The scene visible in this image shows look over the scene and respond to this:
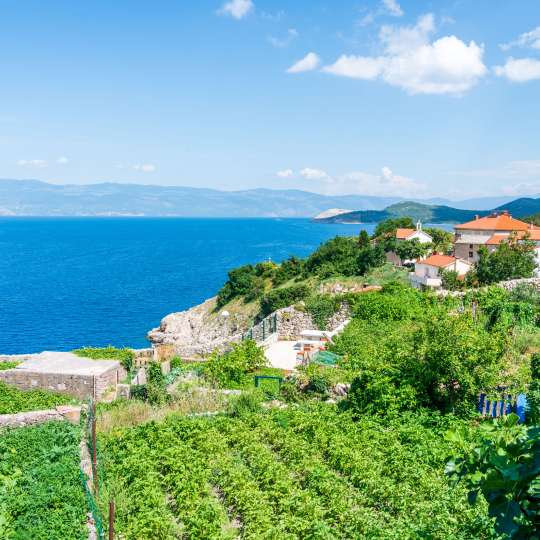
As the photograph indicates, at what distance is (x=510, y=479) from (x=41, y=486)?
11.2 meters

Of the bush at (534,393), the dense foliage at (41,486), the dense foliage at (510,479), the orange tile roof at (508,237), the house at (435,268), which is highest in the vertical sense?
the orange tile roof at (508,237)

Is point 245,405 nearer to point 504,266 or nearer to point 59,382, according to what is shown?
point 59,382

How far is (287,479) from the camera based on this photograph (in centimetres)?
1122

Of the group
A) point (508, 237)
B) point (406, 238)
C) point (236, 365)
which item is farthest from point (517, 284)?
point (406, 238)

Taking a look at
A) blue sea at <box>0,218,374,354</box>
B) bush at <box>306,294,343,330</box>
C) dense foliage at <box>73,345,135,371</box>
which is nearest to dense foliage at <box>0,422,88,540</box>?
dense foliage at <box>73,345,135,371</box>

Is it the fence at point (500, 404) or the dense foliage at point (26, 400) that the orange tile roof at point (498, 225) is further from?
the dense foliage at point (26, 400)

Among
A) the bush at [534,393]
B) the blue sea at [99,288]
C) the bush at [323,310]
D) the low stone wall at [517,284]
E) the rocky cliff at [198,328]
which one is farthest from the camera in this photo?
the blue sea at [99,288]

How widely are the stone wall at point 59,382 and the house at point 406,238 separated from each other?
132 ft

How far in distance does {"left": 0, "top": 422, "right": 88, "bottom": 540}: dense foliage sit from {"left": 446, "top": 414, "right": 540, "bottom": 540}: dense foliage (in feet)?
28.0

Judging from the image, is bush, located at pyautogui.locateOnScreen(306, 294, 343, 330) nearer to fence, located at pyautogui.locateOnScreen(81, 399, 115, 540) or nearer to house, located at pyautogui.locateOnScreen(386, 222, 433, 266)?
fence, located at pyautogui.locateOnScreen(81, 399, 115, 540)

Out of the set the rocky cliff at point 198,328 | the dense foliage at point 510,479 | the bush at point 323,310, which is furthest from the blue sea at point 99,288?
the dense foliage at point 510,479

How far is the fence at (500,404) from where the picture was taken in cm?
1422

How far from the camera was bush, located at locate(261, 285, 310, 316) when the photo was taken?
47.8m

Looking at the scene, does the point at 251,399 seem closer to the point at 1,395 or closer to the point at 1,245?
the point at 1,395
